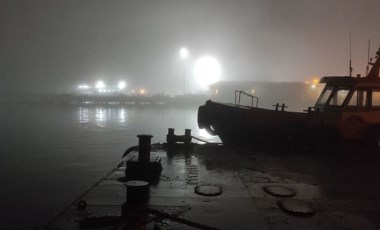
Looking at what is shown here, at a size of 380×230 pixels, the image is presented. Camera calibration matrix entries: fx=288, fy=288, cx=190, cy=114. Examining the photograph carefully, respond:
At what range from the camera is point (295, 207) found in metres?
5.57

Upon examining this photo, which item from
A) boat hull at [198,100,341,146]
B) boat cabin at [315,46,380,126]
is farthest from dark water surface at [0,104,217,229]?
boat cabin at [315,46,380,126]

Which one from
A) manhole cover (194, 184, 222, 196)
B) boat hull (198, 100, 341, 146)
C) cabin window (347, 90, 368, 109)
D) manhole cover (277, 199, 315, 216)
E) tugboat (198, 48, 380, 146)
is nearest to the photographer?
manhole cover (277, 199, 315, 216)

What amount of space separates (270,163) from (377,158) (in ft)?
15.2

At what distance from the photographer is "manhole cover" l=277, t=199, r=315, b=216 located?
17.4ft

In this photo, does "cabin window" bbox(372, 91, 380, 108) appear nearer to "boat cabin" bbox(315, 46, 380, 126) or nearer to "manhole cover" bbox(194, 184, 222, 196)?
"boat cabin" bbox(315, 46, 380, 126)

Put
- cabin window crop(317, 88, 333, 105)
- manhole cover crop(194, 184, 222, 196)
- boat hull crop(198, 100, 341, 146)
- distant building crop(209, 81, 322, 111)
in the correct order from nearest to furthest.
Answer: manhole cover crop(194, 184, 222, 196), boat hull crop(198, 100, 341, 146), cabin window crop(317, 88, 333, 105), distant building crop(209, 81, 322, 111)

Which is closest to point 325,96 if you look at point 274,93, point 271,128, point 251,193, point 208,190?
point 271,128

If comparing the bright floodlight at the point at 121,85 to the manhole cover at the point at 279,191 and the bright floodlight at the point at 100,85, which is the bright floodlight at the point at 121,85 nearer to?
the bright floodlight at the point at 100,85

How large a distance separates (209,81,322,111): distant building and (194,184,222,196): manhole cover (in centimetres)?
7076

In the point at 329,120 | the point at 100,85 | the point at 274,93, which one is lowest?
the point at 329,120

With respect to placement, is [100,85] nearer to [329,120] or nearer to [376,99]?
[329,120]

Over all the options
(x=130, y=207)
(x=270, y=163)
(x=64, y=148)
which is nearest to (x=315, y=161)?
(x=270, y=163)

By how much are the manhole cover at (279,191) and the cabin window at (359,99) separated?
758 cm

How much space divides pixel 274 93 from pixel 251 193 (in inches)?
3062
